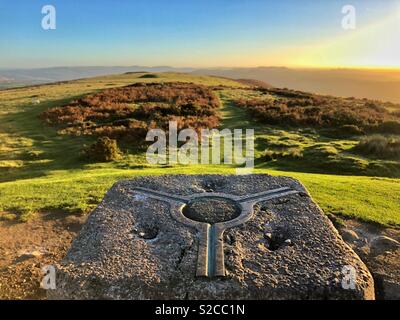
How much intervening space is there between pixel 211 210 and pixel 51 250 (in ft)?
11.5

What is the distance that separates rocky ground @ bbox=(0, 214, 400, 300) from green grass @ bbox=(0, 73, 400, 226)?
0.45 meters

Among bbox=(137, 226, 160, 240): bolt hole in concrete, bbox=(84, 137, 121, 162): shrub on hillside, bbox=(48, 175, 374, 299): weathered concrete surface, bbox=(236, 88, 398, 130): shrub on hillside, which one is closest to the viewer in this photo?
bbox=(48, 175, 374, 299): weathered concrete surface

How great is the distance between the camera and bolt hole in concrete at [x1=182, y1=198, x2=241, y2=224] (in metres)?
6.05

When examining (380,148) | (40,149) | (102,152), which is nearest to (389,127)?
(380,148)

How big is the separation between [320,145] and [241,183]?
39.6 feet

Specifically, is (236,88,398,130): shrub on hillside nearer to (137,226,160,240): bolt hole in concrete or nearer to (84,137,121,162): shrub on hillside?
(84,137,121,162): shrub on hillside

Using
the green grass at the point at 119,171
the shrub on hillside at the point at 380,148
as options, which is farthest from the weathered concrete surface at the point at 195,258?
the shrub on hillside at the point at 380,148

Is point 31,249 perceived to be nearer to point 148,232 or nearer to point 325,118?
point 148,232

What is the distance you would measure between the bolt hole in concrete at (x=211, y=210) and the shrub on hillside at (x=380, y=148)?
1265 centimetres

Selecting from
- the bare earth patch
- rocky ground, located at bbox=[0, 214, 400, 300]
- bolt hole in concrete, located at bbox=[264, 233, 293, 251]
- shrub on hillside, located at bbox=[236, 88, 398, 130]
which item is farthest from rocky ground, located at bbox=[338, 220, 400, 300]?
shrub on hillside, located at bbox=[236, 88, 398, 130]

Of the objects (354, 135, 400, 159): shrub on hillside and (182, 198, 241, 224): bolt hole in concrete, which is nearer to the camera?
(182, 198, 241, 224): bolt hole in concrete

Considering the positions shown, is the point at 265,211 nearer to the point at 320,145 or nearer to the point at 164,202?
the point at 164,202
